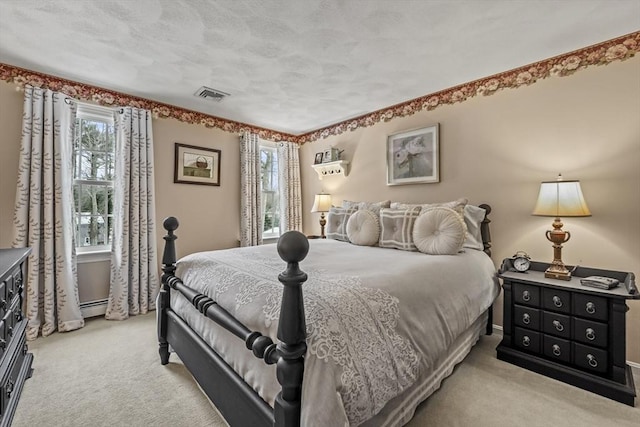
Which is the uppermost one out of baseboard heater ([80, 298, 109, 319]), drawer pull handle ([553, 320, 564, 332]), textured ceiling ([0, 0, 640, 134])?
textured ceiling ([0, 0, 640, 134])

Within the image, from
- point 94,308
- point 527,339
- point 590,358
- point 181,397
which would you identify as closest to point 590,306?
point 590,358

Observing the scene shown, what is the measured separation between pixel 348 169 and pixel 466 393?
2.89 meters

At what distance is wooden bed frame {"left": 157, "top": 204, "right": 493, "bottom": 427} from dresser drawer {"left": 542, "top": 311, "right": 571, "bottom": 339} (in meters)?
1.94

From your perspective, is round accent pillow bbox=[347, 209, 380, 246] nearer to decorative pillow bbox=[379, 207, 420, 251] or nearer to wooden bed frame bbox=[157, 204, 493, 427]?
decorative pillow bbox=[379, 207, 420, 251]

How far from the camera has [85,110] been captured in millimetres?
2945

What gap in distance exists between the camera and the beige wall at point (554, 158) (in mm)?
2041

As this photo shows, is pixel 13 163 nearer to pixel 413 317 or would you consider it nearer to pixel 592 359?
pixel 413 317

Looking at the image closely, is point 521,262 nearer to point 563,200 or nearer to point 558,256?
point 558,256

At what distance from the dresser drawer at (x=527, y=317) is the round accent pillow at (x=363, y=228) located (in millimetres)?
1216

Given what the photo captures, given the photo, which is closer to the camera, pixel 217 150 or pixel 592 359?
pixel 592 359

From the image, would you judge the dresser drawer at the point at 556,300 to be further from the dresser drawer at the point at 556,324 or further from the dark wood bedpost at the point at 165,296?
the dark wood bedpost at the point at 165,296

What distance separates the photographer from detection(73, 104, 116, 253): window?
297cm

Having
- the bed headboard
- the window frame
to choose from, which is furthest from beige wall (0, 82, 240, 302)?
the bed headboard

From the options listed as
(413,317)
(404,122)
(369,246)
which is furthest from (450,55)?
(413,317)
